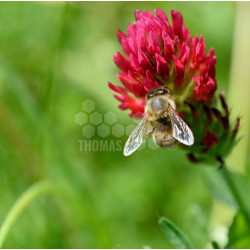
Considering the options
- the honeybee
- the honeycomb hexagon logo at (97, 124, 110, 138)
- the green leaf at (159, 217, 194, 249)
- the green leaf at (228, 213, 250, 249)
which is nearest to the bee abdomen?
the honeybee

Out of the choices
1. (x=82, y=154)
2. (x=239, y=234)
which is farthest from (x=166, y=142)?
(x=82, y=154)

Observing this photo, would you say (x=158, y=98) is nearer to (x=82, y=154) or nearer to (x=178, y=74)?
(x=178, y=74)

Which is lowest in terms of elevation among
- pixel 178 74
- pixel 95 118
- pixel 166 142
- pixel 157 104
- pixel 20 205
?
pixel 20 205

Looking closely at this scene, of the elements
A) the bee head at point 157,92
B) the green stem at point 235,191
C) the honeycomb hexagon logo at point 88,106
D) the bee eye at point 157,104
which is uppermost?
the bee head at point 157,92

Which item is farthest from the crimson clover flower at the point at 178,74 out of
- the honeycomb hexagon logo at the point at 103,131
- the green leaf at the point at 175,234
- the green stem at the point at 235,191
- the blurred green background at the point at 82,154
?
the honeycomb hexagon logo at the point at 103,131

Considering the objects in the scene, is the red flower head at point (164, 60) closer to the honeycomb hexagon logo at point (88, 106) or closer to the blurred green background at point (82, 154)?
the blurred green background at point (82, 154)

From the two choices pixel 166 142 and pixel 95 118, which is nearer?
pixel 166 142

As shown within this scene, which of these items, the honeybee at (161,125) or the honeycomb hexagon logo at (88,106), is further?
the honeycomb hexagon logo at (88,106)
